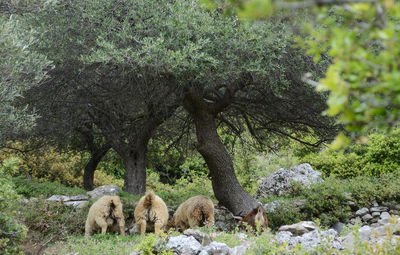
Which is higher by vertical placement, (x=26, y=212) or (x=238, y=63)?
(x=238, y=63)

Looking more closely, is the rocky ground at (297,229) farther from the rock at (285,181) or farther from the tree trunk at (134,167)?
the tree trunk at (134,167)

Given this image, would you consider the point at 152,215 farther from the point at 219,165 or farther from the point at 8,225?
the point at 8,225

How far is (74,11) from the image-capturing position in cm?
903

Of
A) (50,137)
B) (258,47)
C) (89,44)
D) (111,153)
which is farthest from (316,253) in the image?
(111,153)

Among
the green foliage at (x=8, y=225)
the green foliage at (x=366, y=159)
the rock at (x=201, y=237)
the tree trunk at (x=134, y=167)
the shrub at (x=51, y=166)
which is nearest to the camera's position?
the green foliage at (x=8, y=225)

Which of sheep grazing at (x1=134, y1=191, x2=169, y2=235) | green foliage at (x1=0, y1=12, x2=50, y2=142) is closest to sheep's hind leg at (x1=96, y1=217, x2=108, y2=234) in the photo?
sheep grazing at (x1=134, y1=191, x2=169, y2=235)

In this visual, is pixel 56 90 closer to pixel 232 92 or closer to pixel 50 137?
pixel 50 137

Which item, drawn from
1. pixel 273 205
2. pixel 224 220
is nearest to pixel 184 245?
pixel 224 220

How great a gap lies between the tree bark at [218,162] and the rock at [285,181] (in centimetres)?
359

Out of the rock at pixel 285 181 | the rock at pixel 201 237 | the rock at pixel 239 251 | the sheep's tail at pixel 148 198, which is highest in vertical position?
the rock at pixel 285 181

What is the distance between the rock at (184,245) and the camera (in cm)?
568

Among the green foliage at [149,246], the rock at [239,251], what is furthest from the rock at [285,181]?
the green foliage at [149,246]

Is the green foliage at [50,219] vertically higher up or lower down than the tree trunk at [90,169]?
lower down

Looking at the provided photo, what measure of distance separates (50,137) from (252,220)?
8929 mm
